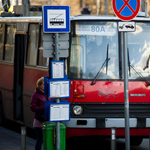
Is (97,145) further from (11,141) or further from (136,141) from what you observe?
(11,141)

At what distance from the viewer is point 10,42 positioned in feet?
44.1

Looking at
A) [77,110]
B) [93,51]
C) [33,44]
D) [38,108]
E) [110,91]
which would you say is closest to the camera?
[38,108]

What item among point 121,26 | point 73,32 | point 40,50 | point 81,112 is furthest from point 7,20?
point 121,26

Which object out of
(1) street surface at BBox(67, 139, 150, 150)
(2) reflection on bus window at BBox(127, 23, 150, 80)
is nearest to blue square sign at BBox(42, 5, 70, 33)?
(2) reflection on bus window at BBox(127, 23, 150, 80)

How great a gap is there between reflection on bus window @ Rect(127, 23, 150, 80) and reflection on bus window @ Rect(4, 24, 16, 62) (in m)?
4.15

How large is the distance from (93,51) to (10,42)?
4014 mm

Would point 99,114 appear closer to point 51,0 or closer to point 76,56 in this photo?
point 76,56

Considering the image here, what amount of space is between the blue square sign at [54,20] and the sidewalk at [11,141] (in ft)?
10.9

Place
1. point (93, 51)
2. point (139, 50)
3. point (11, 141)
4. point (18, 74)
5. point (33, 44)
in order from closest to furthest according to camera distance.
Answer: point (93, 51) < point (139, 50) < point (11, 141) < point (33, 44) < point (18, 74)

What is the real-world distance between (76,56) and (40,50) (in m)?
1.61

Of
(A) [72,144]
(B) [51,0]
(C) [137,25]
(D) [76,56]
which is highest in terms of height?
(B) [51,0]

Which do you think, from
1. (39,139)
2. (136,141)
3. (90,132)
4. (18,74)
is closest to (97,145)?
(136,141)

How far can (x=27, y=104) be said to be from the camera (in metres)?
12.0

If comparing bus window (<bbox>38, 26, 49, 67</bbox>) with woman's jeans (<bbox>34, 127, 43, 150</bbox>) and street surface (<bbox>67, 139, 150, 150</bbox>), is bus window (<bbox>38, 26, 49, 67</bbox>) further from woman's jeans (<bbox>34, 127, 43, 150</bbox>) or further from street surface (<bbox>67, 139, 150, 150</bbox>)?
woman's jeans (<bbox>34, 127, 43, 150</bbox>)
